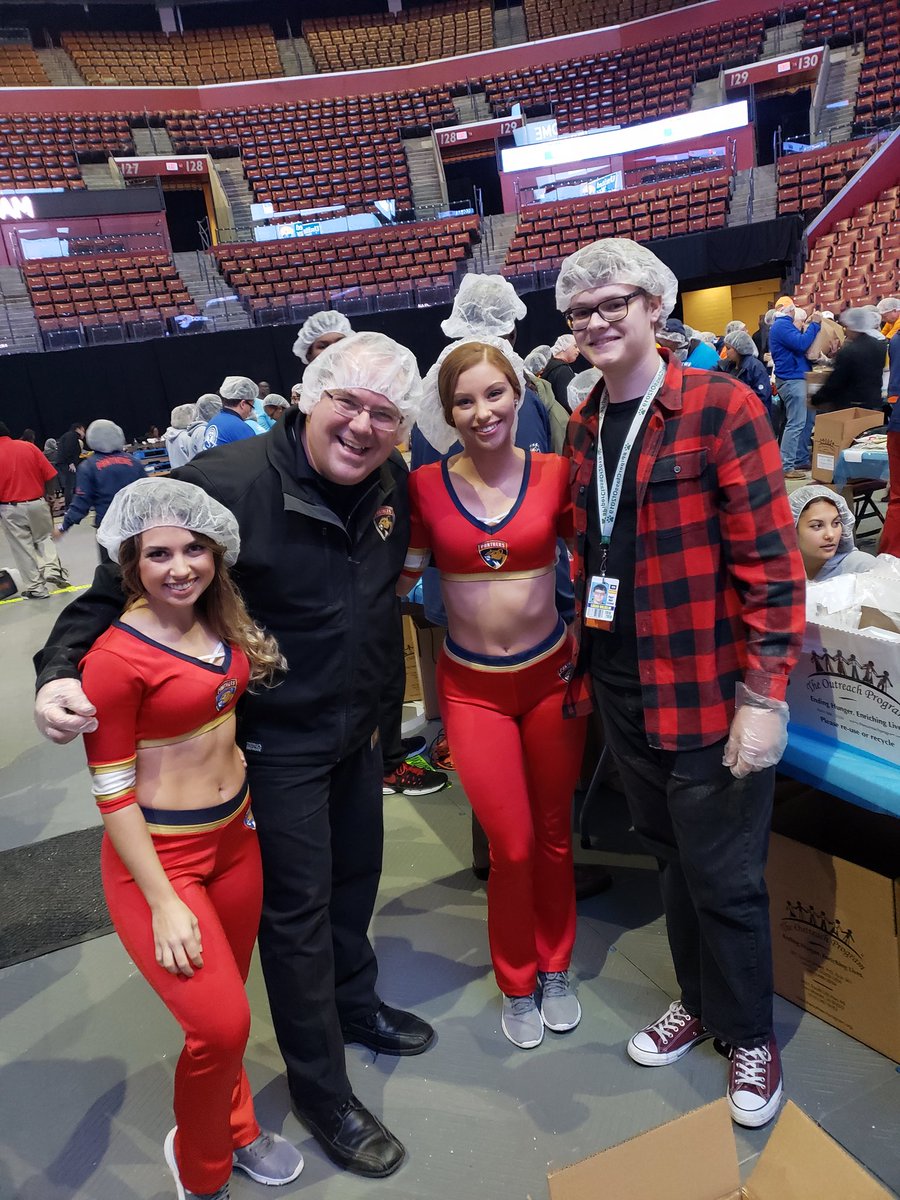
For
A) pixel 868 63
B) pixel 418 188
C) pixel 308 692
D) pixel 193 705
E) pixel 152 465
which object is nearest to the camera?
pixel 193 705

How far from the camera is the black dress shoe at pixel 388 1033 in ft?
7.09

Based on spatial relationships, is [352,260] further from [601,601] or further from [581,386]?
[601,601]

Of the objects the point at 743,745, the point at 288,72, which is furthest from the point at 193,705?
the point at 288,72

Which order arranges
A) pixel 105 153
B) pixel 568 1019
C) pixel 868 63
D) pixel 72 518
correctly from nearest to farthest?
pixel 568 1019 → pixel 72 518 → pixel 868 63 → pixel 105 153

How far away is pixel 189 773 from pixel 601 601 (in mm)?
896

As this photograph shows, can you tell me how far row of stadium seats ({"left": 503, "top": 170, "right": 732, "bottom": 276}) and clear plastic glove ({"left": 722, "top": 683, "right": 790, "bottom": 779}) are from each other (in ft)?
47.6

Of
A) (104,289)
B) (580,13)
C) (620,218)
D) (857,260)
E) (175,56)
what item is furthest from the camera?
(175,56)

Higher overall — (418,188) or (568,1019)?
(418,188)

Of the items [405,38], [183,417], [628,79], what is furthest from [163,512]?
[405,38]

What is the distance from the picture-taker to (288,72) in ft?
72.7

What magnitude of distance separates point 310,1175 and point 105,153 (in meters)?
22.4

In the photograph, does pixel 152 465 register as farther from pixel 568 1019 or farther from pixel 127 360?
pixel 568 1019

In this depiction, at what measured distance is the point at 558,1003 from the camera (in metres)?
2.21

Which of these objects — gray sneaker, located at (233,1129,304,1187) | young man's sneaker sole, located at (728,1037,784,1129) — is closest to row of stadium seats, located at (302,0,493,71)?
young man's sneaker sole, located at (728,1037,784,1129)
